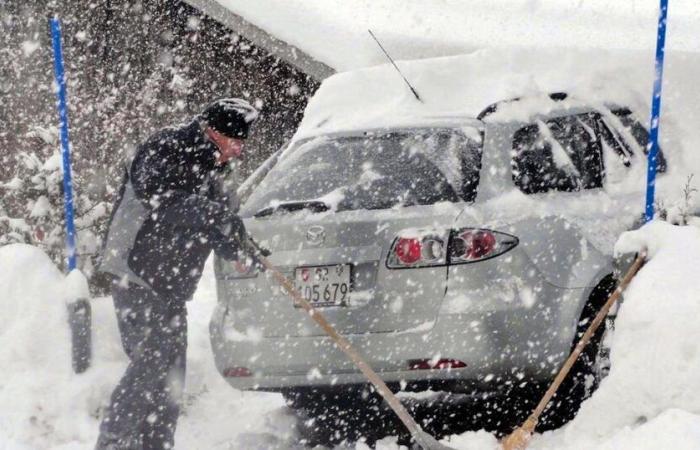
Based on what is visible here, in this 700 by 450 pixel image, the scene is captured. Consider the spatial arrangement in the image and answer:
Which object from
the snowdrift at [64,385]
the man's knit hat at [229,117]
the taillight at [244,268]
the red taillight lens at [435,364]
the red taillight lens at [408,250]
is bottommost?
the snowdrift at [64,385]

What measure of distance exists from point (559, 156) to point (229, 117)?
1.61m

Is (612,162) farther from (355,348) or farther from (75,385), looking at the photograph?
(75,385)

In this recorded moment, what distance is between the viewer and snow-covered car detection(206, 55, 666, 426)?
4492 mm

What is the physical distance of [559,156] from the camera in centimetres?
513

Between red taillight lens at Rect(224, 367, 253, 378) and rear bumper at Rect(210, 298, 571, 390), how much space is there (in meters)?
0.20

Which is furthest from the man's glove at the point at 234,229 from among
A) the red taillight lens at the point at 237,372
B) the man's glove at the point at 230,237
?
the red taillight lens at the point at 237,372

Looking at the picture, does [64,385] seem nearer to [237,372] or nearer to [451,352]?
[237,372]

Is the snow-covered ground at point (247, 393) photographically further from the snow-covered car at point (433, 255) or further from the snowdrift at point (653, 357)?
the snow-covered car at point (433, 255)

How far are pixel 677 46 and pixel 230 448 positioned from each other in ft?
24.6

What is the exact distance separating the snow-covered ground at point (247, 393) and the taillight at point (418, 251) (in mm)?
784

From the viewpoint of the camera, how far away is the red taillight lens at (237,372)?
493 centimetres

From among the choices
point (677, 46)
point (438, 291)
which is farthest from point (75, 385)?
point (677, 46)

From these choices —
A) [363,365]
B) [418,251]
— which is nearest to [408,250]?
[418,251]

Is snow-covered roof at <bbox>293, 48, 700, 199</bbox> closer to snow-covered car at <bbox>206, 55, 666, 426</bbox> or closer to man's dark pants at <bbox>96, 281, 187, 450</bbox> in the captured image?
snow-covered car at <bbox>206, 55, 666, 426</bbox>
